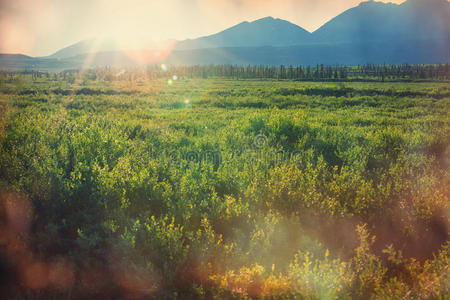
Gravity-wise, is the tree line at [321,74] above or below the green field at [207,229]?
above

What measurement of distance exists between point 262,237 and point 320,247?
2.78 feet

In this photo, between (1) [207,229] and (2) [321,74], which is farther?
(2) [321,74]

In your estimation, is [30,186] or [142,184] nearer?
[30,186]

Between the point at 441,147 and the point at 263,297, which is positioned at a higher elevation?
the point at 441,147

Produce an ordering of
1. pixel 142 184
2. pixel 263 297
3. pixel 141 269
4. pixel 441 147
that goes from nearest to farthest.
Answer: pixel 263 297 < pixel 141 269 < pixel 142 184 < pixel 441 147

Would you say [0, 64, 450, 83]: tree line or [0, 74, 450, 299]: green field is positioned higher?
[0, 64, 450, 83]: tree line

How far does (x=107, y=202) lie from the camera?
445 centimetres

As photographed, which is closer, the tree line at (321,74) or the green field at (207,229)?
the green field at (207,229)

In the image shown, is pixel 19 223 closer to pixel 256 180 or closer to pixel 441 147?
pixel 256 180

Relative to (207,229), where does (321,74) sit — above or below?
above

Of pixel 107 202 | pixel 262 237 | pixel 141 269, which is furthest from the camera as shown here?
pixel 107 202

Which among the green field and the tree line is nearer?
the green field

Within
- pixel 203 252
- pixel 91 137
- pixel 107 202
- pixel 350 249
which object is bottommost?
pixel 350 249

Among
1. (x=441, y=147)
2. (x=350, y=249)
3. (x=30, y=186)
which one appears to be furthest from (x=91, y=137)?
(x=441, y=147)
